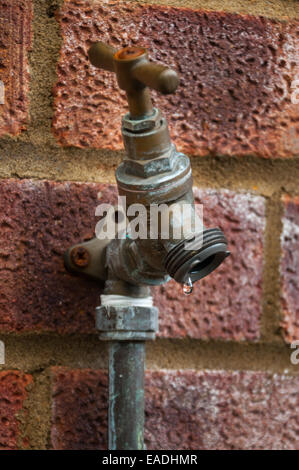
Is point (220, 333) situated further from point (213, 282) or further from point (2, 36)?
point (2, 36)

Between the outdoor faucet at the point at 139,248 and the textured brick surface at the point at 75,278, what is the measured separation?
0.08 ft

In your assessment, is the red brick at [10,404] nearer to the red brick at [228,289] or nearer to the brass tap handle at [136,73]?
the red brick at [228,289]

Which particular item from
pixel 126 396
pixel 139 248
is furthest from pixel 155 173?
pixel 126 396

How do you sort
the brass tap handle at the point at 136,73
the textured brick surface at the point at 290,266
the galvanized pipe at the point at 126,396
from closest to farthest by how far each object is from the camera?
the brass tap handle at the point at 136,73 → the galvanized pipe at the point at 126,396 → the textured brick surface at the point at 290,266

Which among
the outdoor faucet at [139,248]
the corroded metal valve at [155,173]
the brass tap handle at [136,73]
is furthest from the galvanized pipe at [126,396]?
the brass tap handle at [136,73]

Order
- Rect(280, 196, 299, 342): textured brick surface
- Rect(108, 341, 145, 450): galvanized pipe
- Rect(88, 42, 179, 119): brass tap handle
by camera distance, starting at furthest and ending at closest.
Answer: Rect(280, 196, 299, 342): textured brick surface, Rect(108, 341, 145, 450): galvanized pipe, Rect(88, 42, 179, 119): brass tap handle

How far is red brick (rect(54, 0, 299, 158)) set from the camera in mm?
662

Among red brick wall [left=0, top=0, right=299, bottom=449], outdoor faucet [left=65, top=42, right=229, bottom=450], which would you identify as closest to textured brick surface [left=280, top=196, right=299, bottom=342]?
red brick wall [left=0, top=0, right=299, bottom=449]

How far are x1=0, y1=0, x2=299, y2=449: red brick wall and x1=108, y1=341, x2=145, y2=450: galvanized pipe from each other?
6 centimetres

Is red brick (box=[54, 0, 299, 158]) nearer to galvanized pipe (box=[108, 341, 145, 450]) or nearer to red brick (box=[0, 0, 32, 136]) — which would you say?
red brick (box=[0, 0, 32, 136])

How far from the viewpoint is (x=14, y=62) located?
2.12 ft

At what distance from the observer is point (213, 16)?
70 cm

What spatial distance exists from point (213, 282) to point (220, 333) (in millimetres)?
52

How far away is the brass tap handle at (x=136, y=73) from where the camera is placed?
1.49 feet
